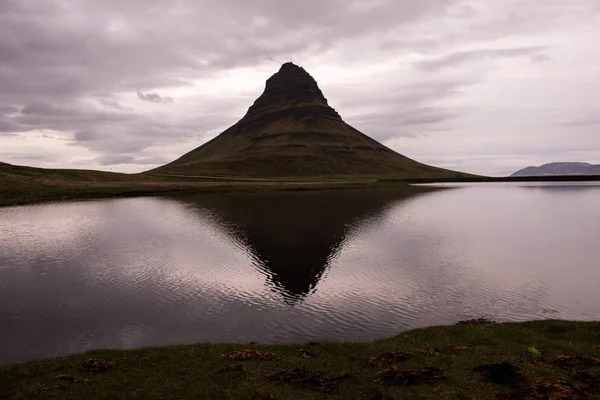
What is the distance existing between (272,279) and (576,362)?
28.7 m

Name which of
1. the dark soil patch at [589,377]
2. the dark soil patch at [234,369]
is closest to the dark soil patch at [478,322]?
the dark soil patch at [589,377]

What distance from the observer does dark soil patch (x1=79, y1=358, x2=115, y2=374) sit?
20969 mm

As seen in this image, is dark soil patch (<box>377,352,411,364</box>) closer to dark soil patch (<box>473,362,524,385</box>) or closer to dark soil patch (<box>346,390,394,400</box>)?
dark soil patch (<box>473,362,524,385</box>)

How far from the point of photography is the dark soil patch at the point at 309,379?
751 inches

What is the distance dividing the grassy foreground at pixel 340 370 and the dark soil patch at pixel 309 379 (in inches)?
2.0

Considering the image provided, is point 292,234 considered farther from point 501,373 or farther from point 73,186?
point 73,186

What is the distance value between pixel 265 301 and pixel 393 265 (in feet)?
65.3

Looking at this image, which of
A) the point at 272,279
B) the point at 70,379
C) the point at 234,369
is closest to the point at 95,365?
the point at 70,379

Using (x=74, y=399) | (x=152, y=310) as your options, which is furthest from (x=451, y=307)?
(x=74, y=399)

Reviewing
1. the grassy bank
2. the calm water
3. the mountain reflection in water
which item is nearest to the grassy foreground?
the calm water

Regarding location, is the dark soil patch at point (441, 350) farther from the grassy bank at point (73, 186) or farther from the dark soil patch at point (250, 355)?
the grassy bank at point (73, 186)

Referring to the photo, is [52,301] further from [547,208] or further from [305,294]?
[547,208]

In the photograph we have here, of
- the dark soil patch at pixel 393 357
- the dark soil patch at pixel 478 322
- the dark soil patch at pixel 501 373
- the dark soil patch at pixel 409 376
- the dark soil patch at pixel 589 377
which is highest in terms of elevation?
the dark soil patch at pixel 589 377

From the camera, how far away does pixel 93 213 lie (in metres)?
99.1
